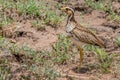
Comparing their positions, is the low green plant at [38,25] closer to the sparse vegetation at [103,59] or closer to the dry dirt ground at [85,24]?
the dry dirt ground at [85,24]

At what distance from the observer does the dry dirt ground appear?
7102 mm

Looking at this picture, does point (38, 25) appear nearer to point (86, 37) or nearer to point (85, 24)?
point (85, 24)

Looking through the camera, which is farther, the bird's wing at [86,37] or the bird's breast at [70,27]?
the bird's breast at [70,27]

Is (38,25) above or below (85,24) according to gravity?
above

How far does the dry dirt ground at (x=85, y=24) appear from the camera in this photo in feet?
23.3

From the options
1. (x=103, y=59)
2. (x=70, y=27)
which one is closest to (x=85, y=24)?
(x=103, y=59)

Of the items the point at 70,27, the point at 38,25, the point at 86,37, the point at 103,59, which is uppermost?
the point at 70,27

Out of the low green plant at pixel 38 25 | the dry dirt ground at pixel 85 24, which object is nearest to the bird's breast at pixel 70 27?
the dry dirt ground at pixel 85 24

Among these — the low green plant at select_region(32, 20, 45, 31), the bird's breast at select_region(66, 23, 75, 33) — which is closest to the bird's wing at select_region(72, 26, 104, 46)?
the bird's breast at select_region(66, 23, 75, 33)

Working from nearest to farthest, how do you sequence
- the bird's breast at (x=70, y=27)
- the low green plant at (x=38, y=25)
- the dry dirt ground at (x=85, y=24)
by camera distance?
1. the dry dirt ground at (x=85, y=24)
2. the bird's breast at (x=70, y=27)
3. the low green plant at (x=38, y=25)

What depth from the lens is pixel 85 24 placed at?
362 inches

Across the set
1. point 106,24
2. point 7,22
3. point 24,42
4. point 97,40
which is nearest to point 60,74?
point 97,40

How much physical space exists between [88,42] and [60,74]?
2.32 ft

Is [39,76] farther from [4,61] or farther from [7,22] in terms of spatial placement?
[7,22]
